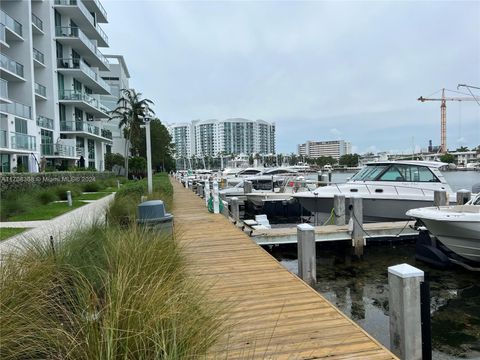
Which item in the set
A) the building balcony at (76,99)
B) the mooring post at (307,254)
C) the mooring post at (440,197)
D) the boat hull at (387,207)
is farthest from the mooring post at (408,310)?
the building balcony at (76,99)

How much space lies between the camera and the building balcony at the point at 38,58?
4093 cm

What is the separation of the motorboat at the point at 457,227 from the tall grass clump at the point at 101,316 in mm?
7880

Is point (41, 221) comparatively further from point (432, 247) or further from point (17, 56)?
point (17, 56)

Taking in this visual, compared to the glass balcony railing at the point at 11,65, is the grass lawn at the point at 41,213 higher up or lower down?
lower down

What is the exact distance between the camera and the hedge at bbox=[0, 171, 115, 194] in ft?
75.8

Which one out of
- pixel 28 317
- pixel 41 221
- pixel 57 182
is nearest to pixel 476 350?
pixel 28 317

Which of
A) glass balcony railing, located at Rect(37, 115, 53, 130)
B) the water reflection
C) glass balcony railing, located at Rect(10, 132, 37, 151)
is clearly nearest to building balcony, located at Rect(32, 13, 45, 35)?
glass balcony railing, located at Rect(37, 115, 53, 130)

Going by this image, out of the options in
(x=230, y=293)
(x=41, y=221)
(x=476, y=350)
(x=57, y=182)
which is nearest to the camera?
(x=230, y=293)

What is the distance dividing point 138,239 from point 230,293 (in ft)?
4.83

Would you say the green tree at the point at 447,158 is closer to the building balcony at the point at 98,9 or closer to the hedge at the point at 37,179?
the building balcony at the point at 98,9

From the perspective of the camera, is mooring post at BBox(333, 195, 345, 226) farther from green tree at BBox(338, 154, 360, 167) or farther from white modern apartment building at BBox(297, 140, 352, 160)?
white modern apartment building at BBox(297, 140, 352, 160)

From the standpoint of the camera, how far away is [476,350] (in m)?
6.39

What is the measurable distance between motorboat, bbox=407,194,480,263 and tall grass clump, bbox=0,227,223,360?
7.88m

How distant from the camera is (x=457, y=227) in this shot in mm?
9836
